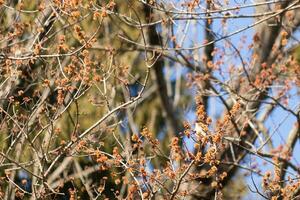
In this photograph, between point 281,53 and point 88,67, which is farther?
point 281,53

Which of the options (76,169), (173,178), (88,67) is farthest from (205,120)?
(76,169)

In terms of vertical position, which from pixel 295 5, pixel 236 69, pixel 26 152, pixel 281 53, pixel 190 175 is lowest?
pixel 26 152

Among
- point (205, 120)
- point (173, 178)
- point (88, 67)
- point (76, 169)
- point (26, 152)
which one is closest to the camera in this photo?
point (205, 120)

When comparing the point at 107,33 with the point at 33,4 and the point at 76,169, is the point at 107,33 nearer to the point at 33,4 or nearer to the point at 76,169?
the point at 33,4

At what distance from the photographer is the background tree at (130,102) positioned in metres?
5.39

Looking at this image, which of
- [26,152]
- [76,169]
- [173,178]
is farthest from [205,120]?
[76,169]

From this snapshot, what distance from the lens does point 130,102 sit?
5590 millimetres

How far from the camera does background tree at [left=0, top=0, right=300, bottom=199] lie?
539 cm

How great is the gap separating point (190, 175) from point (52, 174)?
3334 mm

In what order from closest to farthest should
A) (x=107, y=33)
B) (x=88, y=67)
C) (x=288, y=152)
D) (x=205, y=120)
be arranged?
(x=205, y=120), (x=88, y=67), (x=288, y=152), (x=107, y=33)

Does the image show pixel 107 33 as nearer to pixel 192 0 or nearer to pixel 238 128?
pixel 238 128

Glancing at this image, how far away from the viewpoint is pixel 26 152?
7.03 m

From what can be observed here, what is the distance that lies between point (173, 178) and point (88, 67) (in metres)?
1.32

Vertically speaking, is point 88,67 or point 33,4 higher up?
point 33,4
